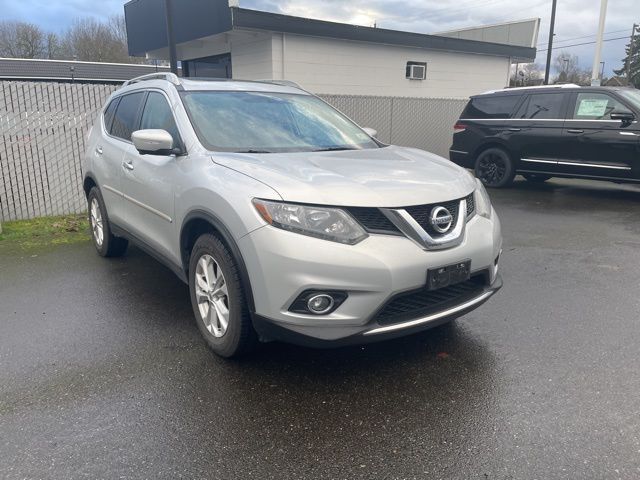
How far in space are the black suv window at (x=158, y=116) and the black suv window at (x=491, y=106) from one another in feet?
25.0

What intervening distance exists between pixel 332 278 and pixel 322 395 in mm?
743

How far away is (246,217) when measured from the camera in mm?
2826

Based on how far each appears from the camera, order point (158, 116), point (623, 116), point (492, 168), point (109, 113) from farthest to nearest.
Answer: point (492, 168) < point (623, 116) < point (109, 113) < point (158, 116)

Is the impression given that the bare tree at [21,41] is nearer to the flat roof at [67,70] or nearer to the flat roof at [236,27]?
the flat roof at [67,70]

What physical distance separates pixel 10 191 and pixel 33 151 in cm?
64

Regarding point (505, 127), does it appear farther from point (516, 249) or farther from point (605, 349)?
point (605, 349)

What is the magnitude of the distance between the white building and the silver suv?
9118 millimetres

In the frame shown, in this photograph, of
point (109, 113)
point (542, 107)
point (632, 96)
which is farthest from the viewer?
point (542, 107)

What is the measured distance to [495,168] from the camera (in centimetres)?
1032

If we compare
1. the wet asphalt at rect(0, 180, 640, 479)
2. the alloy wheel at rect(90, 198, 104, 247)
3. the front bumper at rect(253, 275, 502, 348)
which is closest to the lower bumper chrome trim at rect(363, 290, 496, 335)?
the front bumper at rect(253, 275, 502, 348)

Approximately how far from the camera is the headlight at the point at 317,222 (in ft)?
8.87

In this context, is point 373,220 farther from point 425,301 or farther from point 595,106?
point 595,106

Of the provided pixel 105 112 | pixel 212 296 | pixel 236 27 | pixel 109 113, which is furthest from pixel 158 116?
pixel 236 27

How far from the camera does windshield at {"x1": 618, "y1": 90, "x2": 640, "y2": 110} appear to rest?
839 centimetres
